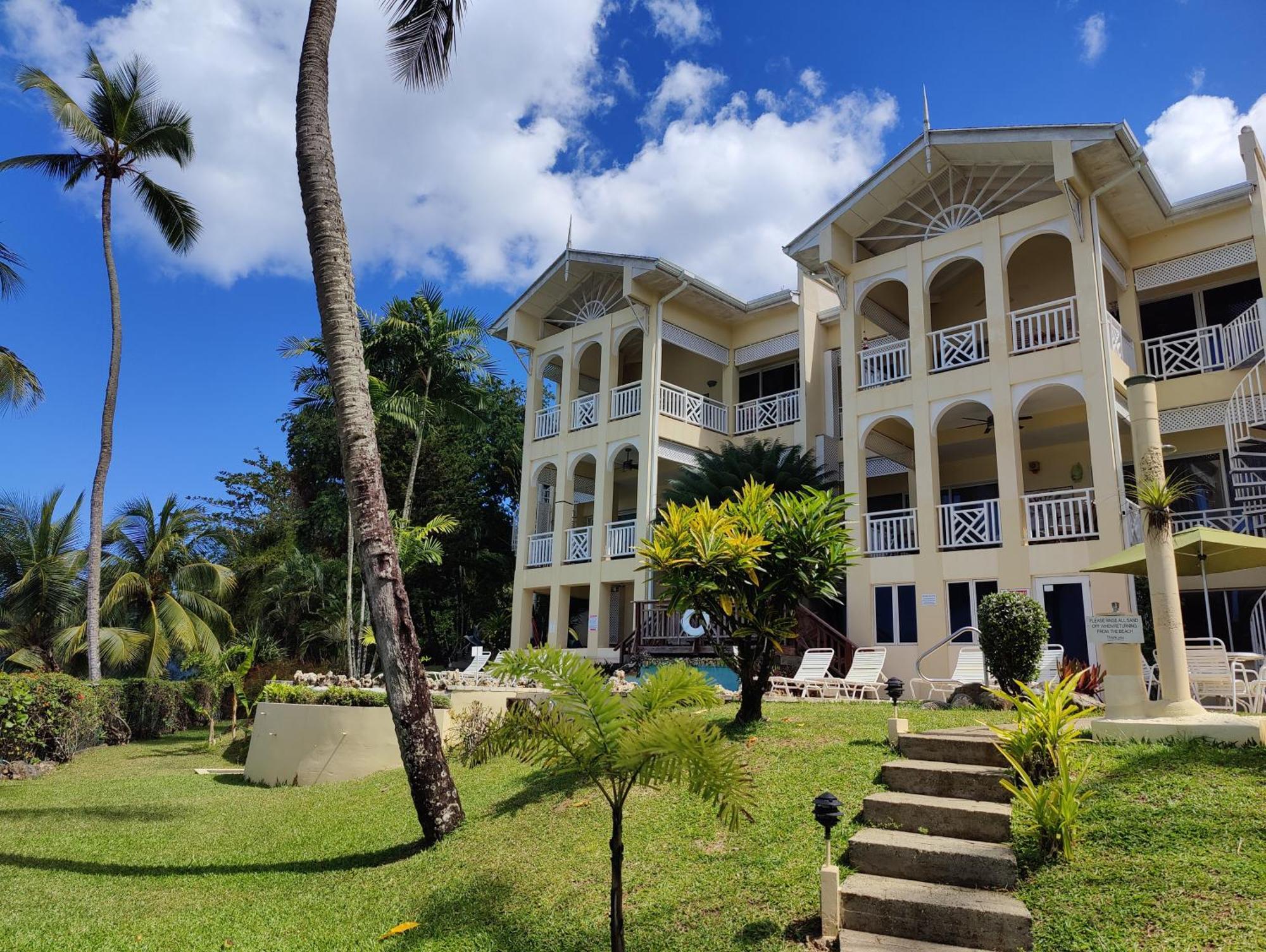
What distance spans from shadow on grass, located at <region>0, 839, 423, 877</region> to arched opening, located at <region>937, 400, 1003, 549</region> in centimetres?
1168

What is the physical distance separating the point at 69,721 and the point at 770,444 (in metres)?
15.4

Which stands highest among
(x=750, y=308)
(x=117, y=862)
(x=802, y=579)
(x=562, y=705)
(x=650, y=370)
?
(x=750, y=308)

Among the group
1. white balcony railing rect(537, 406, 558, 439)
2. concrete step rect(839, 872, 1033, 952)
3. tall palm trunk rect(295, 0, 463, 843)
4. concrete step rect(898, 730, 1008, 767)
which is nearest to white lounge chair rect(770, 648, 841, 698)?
concrete step rect(898, 730, 1008, 767)

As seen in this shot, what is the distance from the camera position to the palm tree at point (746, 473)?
1836 cm

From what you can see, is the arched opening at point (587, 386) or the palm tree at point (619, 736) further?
the arched opening at point (587, 386)

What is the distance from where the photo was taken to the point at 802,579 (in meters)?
9.35

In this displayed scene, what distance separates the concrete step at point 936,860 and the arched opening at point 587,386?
55.1 ft

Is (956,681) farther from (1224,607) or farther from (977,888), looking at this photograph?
(977,888)

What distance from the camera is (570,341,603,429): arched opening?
73.1 ft

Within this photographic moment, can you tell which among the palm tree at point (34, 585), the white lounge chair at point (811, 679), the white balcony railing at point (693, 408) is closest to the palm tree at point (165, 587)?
the palm tree at point (34, 585)

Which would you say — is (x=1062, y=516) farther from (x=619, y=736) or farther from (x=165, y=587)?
(x=165, y=587)

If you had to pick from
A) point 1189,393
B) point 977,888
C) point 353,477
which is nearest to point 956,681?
point 1189,393

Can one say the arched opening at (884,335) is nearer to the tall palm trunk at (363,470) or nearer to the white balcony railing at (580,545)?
the white balcony railing at (580,545)

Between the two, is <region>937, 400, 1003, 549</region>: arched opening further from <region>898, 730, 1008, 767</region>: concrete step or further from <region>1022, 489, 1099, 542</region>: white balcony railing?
<region>898, 730, 1008, 767</region>: concrete step
